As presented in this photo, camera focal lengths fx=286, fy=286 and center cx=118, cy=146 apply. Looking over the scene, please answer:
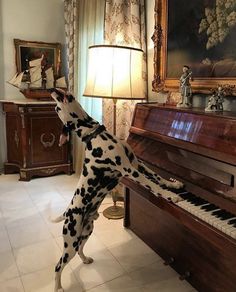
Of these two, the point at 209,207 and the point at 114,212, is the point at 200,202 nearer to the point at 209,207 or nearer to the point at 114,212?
the point at 209,207

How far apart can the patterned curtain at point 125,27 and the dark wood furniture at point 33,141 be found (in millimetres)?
1189

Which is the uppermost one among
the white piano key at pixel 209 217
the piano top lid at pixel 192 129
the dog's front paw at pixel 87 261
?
the piano top lid at pixel 192 129

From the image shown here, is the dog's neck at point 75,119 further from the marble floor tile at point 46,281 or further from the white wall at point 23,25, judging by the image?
the white wall at point 23,25

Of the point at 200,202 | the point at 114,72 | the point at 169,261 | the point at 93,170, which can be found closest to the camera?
the point at 200,202

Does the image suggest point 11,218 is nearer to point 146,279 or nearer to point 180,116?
point 146,279

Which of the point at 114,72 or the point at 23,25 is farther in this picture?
the point at 23,25

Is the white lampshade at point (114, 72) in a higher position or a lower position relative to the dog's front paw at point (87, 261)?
higher

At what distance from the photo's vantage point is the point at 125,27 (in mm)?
2463

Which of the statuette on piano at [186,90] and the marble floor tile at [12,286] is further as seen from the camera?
the statuette on piano at [186,90]

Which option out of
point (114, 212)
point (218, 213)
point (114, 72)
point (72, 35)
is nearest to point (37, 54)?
point (72, 35)

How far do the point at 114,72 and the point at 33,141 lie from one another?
1774mm

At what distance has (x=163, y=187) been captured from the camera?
1488 mm

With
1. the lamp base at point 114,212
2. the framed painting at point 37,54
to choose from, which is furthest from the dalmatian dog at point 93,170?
the framed painting at point 37,54

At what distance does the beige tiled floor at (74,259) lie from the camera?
166cm
